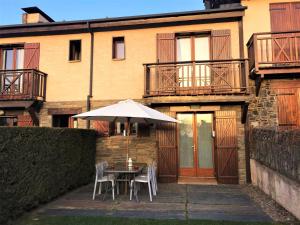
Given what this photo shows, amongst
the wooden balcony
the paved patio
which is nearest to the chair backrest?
the paved patio

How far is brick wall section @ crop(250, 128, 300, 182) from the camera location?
19.2 feet

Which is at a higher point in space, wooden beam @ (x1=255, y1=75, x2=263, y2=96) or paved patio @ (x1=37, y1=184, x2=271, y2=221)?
wooden beam @ (x1=255, y1=75, x2=263, y2=96)

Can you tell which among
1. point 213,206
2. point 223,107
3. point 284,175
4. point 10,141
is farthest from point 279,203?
point 10,141

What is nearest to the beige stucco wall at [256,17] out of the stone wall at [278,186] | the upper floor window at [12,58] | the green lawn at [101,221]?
the stone wall at [278,186]

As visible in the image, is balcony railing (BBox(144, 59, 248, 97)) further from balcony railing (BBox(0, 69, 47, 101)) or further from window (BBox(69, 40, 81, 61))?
balcony railing (BBox(0, 69, 47, 101))

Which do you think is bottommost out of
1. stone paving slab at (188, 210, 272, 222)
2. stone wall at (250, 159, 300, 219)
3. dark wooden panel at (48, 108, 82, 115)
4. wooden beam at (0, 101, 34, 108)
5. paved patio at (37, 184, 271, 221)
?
stone paving slab at (188, 210, 272, 222)

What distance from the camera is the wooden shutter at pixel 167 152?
1023cm

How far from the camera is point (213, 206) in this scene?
277 inches

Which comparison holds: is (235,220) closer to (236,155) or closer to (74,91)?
(236,155)

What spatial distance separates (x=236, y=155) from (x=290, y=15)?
5585 mm

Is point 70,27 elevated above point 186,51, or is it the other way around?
point 70,27

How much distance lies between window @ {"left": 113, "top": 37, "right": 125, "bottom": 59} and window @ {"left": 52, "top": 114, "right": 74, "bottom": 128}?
10.6 ft

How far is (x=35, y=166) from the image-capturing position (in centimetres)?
663

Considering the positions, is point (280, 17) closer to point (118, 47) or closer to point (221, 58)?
point (221, 58)
